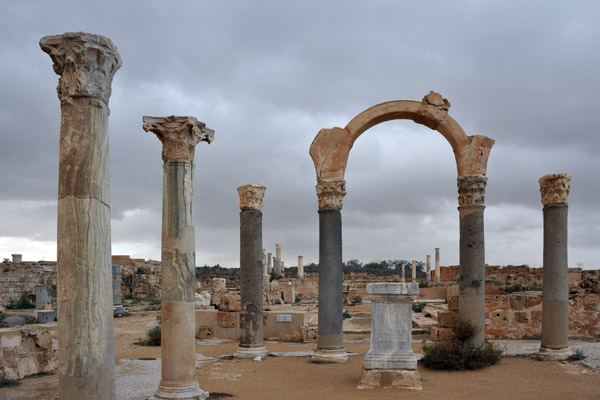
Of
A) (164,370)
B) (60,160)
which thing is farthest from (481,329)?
(60,160)

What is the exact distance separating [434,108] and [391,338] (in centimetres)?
567

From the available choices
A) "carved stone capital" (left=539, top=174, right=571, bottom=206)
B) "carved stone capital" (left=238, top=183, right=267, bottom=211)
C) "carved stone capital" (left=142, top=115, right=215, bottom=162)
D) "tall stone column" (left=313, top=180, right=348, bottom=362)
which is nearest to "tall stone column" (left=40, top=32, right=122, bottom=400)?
"carved stone capital" (left=142, top=115, right=215, bottom=162)

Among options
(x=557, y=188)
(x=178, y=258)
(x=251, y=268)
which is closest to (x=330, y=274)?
(x=251, y=268)

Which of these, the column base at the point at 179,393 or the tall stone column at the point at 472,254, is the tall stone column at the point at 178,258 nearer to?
the column base at the point at 179,393

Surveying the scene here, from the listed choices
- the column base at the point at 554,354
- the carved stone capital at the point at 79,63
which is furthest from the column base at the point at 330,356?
the carved stone capital at the point at 79,63

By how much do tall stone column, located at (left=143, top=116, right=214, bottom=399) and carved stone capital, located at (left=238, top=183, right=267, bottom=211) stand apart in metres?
5.28

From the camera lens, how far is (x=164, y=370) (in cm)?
817

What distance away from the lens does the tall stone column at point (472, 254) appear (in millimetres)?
12062

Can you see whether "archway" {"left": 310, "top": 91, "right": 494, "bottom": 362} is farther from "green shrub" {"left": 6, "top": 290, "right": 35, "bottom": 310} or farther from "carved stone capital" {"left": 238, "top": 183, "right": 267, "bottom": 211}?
"green shrub" {"left": 6, "top": 290, "right": 35, "bottom": 310}

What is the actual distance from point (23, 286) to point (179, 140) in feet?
84.4

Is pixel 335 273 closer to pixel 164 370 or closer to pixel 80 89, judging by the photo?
pixel 164 370

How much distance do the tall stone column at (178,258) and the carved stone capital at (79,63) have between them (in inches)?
105

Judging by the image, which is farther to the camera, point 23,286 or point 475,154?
point 23,286

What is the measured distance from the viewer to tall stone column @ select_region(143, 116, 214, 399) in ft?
26.7
